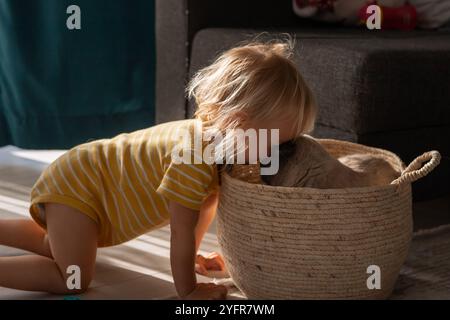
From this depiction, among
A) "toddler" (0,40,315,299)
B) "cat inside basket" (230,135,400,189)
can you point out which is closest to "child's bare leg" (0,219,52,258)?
"toddler" (0,40,315,299)

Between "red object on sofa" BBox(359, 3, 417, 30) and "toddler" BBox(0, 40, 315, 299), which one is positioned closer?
"toddler" BBox(0, 40, 315, 299)

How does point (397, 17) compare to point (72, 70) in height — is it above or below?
above

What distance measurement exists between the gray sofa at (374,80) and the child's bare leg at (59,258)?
2.07 ft

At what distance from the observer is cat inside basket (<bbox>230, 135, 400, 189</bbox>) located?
1.35m

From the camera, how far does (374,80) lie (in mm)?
1670

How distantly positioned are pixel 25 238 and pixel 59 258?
15cm

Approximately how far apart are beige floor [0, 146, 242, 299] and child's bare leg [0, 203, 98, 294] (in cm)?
3

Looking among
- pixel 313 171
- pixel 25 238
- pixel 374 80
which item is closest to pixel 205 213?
pixel 313 171

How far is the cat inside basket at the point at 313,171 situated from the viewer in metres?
1.35

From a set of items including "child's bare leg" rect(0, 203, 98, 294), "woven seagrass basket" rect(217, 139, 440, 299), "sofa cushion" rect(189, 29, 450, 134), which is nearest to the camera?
"woven seagrass basket" rect(217, 139, 440, 299)

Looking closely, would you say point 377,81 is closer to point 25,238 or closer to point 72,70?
point 25,238

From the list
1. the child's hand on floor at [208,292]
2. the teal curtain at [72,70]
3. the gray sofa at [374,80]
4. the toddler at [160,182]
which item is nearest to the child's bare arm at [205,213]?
the toddler at [160,182]

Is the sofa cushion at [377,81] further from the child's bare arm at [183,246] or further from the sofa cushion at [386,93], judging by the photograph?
the child's bare arm at [183,246]

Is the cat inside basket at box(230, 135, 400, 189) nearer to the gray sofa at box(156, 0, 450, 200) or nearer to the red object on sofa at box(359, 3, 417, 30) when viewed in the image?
the gray sofa at box(156, 0, 450, 200)
